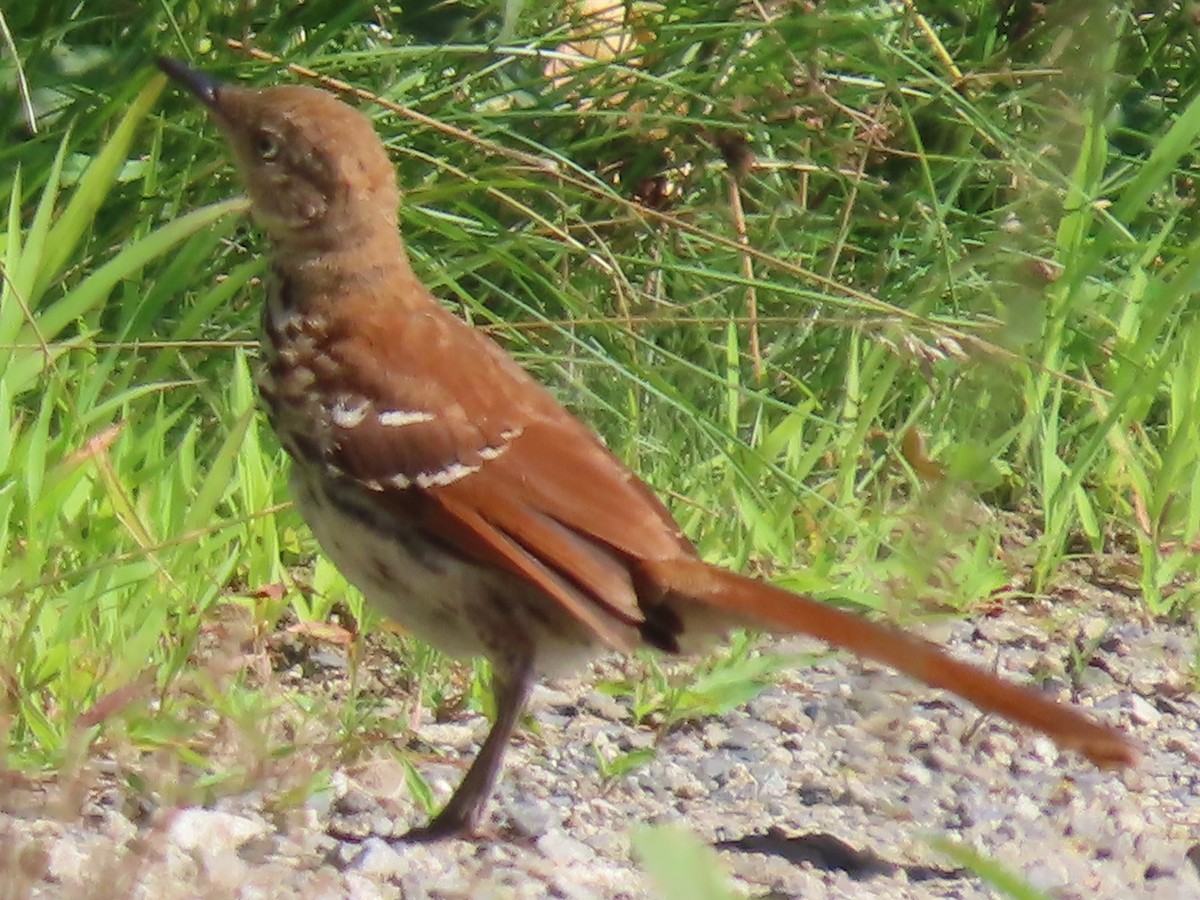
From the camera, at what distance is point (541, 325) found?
4305 millimetres

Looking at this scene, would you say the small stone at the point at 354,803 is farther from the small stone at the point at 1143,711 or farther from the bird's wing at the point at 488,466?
the small stone at the point at 1143,711

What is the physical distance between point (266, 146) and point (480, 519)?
81 cm

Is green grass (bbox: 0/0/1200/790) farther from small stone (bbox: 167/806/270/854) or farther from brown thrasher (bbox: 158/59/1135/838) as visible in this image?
small stone (bbox: 167/806/270/854)

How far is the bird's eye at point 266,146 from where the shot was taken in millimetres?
3619

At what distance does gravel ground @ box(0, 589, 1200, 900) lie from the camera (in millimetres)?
2705

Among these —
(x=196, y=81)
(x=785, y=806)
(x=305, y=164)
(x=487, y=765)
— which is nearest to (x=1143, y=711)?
(x=785, y=806)

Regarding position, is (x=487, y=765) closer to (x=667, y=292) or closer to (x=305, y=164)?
(x=305, y=164)

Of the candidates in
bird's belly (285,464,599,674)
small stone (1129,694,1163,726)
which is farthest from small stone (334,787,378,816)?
small stone (1129,694,1163,726)

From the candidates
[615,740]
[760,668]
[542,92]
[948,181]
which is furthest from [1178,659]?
[542,92]

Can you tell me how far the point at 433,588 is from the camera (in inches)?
128

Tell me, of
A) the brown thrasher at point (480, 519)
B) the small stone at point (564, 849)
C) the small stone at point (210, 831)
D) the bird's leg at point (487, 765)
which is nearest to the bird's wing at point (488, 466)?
the brown thrasher at point (480, 519)

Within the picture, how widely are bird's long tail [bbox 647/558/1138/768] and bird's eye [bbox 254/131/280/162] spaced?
98cm

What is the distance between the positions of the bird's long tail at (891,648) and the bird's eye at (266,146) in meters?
0.98

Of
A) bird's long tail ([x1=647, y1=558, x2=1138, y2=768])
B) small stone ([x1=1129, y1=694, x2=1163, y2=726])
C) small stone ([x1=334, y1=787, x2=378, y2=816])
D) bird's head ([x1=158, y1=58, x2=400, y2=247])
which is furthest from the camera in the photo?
small stone ([x1=1129, y1=694, x2=1163, y2=726])
